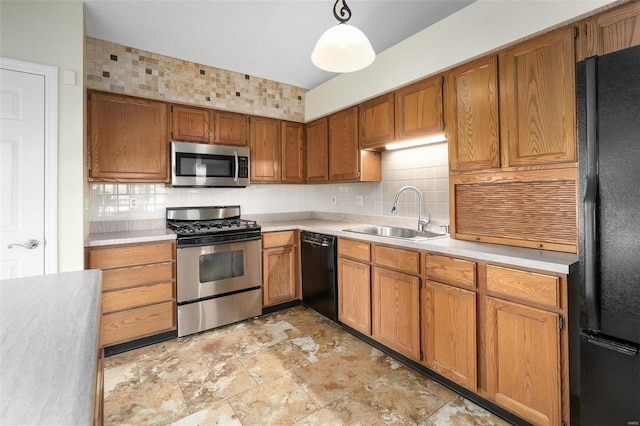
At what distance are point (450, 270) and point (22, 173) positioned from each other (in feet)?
9.23

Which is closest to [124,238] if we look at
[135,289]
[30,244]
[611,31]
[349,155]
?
[135,289]

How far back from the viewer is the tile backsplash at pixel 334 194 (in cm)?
277

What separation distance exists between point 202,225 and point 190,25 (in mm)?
1767

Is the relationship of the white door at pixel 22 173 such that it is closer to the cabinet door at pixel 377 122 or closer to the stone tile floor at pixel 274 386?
the stone tile floor at pixel 274 386

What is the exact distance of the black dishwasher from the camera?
9.64ft

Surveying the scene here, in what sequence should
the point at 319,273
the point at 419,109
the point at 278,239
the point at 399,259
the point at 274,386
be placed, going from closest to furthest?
the point at 274,386 → the point at 399,259 → the point at 419,109 → the point at 319,273 → the point at 278,239

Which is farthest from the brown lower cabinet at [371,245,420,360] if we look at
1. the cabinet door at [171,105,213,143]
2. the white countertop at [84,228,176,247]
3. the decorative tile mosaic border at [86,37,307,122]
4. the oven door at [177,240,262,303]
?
the decorative tile mosaic border at [86,37,307,122]

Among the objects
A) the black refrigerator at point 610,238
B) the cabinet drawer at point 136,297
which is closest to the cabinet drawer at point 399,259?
the black refrigerator at point 610,238

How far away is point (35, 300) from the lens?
3.37ft

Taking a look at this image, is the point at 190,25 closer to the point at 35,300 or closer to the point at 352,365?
the point at 35,300

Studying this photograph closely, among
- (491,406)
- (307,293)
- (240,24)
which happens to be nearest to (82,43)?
(240,24)

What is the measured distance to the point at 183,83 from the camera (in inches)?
123

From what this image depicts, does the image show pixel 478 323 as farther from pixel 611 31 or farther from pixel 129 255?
pixel 129 255

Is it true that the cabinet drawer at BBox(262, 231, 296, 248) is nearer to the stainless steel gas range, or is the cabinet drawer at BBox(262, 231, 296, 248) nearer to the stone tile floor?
the stainless steel gas range
